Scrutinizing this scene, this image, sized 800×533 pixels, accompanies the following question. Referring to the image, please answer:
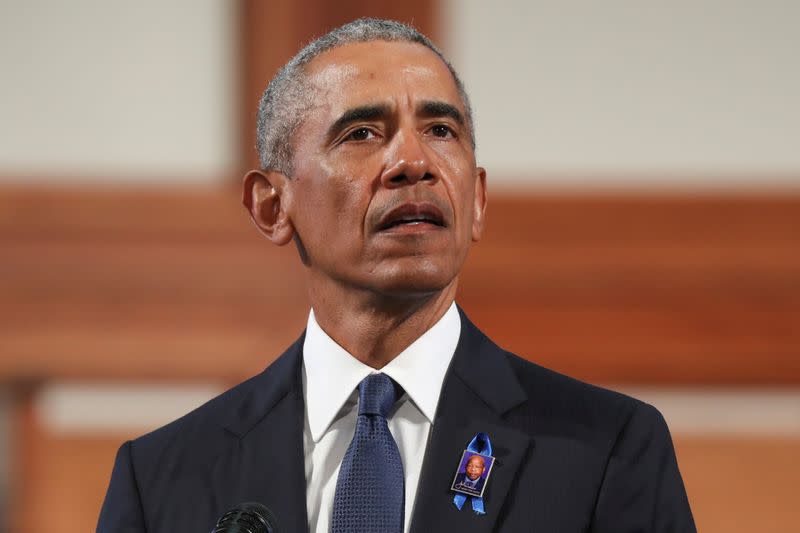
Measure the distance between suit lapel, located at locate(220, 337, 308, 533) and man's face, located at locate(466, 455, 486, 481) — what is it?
166 mm

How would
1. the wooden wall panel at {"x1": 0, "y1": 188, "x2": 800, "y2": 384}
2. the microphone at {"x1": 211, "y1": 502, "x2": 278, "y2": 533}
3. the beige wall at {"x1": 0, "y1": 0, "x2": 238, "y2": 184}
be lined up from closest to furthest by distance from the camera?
1. the microphone at {"x1": 211, "y1": 502, "x2": 278, "y2": 533}
2. the wooden wall panel at {"x1": 0, "y1": 188, "x2": 800, "y2": 384}
3. the beige wall at {"x1": 0, "y1": 0, "x2": 238, "y2": 184}

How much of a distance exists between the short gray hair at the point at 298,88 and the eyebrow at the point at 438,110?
5cm

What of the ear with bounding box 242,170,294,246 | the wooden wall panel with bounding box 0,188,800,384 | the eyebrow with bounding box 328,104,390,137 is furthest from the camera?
the wooden wall panel with bounding box 0,188,800,384

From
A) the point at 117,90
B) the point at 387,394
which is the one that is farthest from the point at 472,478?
the point at 117,90

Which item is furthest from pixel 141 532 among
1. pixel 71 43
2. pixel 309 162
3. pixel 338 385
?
pixel 71 43

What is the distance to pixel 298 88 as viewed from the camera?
1422mm

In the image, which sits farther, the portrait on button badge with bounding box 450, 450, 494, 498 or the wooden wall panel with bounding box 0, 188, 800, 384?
the wooden wall panel with bounding box 0, 188, 800, 384

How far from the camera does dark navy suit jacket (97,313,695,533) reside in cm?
123

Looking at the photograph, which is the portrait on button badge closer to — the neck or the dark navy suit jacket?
the dark navy suit jacket

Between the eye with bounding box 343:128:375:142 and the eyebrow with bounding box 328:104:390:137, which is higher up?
the eyebrow with bounding box 328:104:390:137

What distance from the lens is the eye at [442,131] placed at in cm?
137

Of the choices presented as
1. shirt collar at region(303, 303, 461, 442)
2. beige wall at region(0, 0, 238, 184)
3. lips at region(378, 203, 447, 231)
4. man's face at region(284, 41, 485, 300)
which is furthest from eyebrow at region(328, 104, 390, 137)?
beige wall at region(0, 0, 238, 184)

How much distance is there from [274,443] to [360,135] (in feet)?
1.06

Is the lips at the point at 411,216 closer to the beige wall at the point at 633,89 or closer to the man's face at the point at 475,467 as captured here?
the man's face at the point at 475,467
